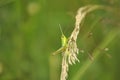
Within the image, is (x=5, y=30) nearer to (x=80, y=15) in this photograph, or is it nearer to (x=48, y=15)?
(x=48, y=15)

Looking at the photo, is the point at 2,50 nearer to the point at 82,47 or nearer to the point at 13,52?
the point at 13,52

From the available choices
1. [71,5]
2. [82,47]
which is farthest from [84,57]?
[71,5]

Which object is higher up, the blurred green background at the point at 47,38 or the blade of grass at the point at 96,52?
the blurred green background at the point at 47,38

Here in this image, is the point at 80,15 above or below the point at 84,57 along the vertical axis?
above

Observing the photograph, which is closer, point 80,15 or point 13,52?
point 80,15

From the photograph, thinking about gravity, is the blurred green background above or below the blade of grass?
above

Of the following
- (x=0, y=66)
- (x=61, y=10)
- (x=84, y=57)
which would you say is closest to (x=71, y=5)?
(x=61, y=10)
